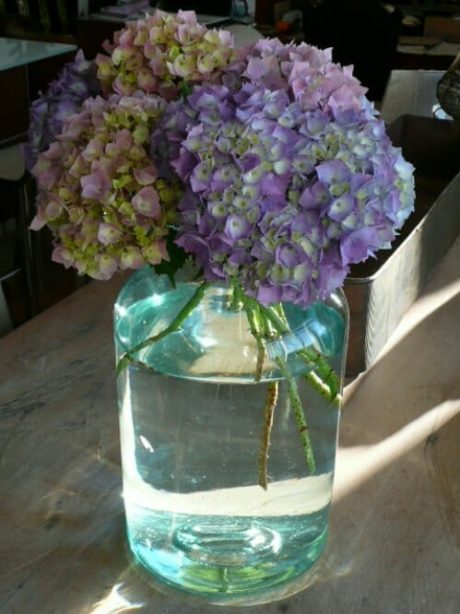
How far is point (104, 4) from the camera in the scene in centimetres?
529

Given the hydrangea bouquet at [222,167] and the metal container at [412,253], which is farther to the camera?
the metal container at [412,253]

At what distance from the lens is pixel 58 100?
58 centimetres

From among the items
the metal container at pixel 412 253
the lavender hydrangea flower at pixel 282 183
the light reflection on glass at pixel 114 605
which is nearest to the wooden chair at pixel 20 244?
the metal container at pixel 412 253

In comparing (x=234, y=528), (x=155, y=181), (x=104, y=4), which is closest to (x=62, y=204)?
(x=155, y=181)

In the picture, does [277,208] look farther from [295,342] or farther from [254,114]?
[295,342]

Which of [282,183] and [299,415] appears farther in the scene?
[299,415]

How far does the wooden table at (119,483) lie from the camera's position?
2.22ft

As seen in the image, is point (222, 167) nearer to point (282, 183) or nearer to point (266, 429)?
point (282, 183)

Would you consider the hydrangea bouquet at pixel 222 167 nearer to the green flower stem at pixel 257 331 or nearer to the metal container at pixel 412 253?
the green flower stem at pixel 257 331

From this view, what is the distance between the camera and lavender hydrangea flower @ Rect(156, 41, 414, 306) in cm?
51

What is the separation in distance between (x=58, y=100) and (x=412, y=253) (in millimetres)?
618

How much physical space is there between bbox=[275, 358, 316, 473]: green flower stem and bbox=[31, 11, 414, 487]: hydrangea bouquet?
116 millimetres

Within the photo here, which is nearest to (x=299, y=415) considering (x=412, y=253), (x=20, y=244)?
(x=412, y=253)

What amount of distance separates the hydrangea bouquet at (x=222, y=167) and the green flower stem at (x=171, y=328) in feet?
0.21
